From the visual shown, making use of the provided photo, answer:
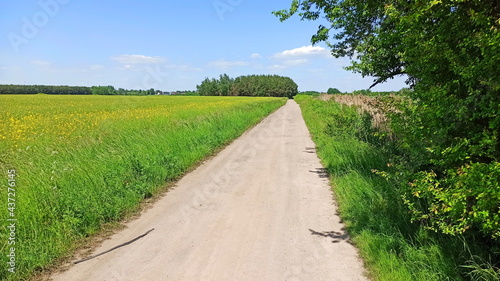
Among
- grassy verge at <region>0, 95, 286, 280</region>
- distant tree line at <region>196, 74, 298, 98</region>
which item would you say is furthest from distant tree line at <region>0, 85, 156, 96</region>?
grassy verge at <region>0, 95, 286, 280</region>

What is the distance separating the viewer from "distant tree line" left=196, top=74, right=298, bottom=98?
419 ft

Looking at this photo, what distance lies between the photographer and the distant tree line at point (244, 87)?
5030 inches

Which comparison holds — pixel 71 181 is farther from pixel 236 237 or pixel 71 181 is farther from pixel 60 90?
pixel 60 90

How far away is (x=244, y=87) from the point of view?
424 ft

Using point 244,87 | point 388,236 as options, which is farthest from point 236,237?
point 244,87

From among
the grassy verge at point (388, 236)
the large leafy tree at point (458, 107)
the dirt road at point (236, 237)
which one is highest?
the large leafy tree at point (458, 107)

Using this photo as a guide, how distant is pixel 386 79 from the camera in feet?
27.9

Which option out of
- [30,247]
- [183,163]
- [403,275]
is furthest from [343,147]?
[30,247]

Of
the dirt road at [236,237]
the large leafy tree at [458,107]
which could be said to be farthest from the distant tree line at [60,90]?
the large leafy tree at [458,107]

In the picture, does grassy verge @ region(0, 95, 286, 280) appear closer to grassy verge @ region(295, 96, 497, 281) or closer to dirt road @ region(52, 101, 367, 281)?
dirt road @ region(52, 101, 367, 281)

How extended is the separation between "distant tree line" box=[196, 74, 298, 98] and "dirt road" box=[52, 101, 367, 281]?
12278 cm

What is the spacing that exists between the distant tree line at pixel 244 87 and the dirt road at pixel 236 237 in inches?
4834

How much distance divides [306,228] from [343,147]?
217 inches

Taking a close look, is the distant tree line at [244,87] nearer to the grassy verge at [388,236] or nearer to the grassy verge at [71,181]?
the grassy verge at [71,181]
